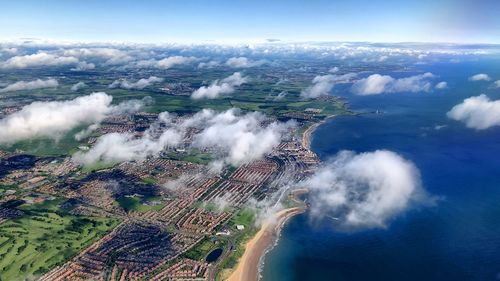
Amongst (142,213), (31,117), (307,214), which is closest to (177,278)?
(142,213)

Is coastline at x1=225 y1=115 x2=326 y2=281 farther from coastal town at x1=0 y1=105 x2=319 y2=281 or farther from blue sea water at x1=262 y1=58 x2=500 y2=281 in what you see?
blue sea water at x1=262 y1=58 x2=500 y2=281

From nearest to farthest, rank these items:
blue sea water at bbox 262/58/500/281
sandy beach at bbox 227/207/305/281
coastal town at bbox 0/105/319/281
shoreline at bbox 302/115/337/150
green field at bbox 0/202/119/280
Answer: blue sea water at bbox 262/58/500/281 → sandy beach at bbox 227/207/305/281 → green field at bbox 0/202/119/280 → coastal town at bbox 0/105/319/281 → shoreline at bbox 302/115/337/150

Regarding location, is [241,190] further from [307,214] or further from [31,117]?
[31,117]

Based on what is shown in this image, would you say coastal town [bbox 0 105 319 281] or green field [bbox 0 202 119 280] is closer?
green field [bbox 0 202 119 280]

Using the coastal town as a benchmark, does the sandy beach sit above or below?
above

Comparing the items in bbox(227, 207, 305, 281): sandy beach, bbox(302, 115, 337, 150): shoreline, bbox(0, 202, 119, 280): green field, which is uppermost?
bbox(302, 115, 337, 150): shoreline

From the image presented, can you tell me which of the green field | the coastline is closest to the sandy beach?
the coastline
